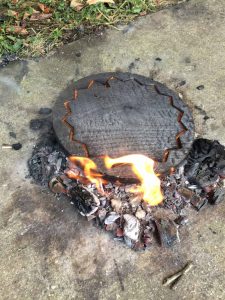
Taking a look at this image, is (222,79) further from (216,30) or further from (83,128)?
(83,128)

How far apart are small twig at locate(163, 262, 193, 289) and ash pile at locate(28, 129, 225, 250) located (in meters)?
0.20

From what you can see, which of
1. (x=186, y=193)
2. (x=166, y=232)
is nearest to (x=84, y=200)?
(x=166, y=232)

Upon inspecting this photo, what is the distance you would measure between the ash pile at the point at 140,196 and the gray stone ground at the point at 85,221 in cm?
9

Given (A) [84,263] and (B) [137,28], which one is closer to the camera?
(A) [84,263]

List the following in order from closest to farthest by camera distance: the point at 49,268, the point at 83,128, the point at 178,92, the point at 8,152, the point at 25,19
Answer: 1. the point at 49,268
2. the point at 83,128
3. the point at 8,152
4. the point at 178,92
5. the point at 25,19

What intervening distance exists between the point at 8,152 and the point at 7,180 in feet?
0.96

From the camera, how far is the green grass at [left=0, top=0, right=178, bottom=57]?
170 inches

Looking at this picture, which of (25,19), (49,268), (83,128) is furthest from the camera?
(25,19)

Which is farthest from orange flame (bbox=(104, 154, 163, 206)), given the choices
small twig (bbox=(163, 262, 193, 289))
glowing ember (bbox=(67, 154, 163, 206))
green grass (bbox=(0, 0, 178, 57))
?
green grass (bbox=(0, 0, 178, 57))

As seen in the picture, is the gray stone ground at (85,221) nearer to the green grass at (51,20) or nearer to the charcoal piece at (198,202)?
the charcoal piece at (198,202)

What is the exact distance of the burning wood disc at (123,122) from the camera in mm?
3131

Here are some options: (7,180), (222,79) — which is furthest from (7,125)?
(222,79)

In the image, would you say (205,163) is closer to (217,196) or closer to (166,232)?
(217,196)

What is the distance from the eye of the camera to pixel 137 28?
459cm
